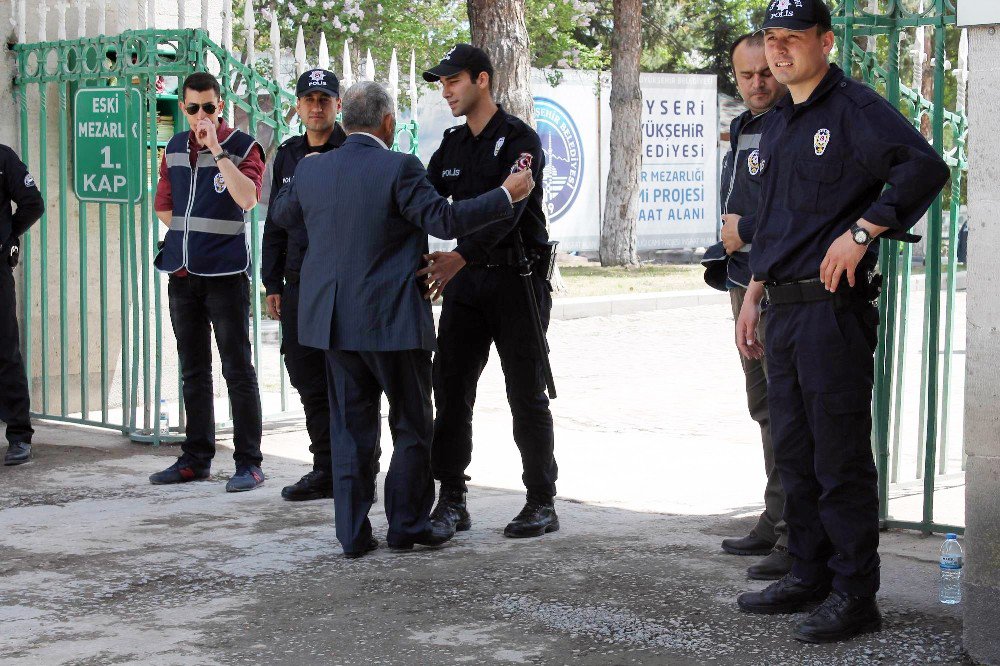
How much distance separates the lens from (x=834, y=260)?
4449mm

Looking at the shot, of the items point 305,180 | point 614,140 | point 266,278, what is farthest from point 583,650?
point 614,140

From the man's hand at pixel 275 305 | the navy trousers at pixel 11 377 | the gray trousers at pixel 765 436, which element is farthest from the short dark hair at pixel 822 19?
the navy trousers at pixel 11 377

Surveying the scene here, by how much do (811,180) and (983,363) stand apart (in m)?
0.78

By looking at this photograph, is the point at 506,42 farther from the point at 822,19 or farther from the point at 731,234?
the point at 822,19

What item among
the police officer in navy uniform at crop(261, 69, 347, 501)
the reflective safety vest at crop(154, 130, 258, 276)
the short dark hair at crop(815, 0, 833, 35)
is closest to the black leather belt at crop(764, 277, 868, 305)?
the short dark hair at crop(815, 0, 833, 35)

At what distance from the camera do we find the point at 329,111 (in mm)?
6789

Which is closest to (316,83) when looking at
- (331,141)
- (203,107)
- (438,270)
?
(331,141)

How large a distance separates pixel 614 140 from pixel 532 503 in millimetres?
16735

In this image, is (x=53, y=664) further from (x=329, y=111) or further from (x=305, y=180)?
(x=329, y=111)

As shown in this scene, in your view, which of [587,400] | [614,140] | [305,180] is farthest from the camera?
[614,140]

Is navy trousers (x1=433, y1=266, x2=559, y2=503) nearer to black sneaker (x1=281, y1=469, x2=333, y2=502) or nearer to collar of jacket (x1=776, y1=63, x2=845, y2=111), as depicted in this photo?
black sneaker (x1=281, y1=469, x2=333, y2=502)

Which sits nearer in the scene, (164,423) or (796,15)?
(796,15)

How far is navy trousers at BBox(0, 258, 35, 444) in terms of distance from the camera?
319 inches

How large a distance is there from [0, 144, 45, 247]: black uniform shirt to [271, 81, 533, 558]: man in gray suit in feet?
8.72
